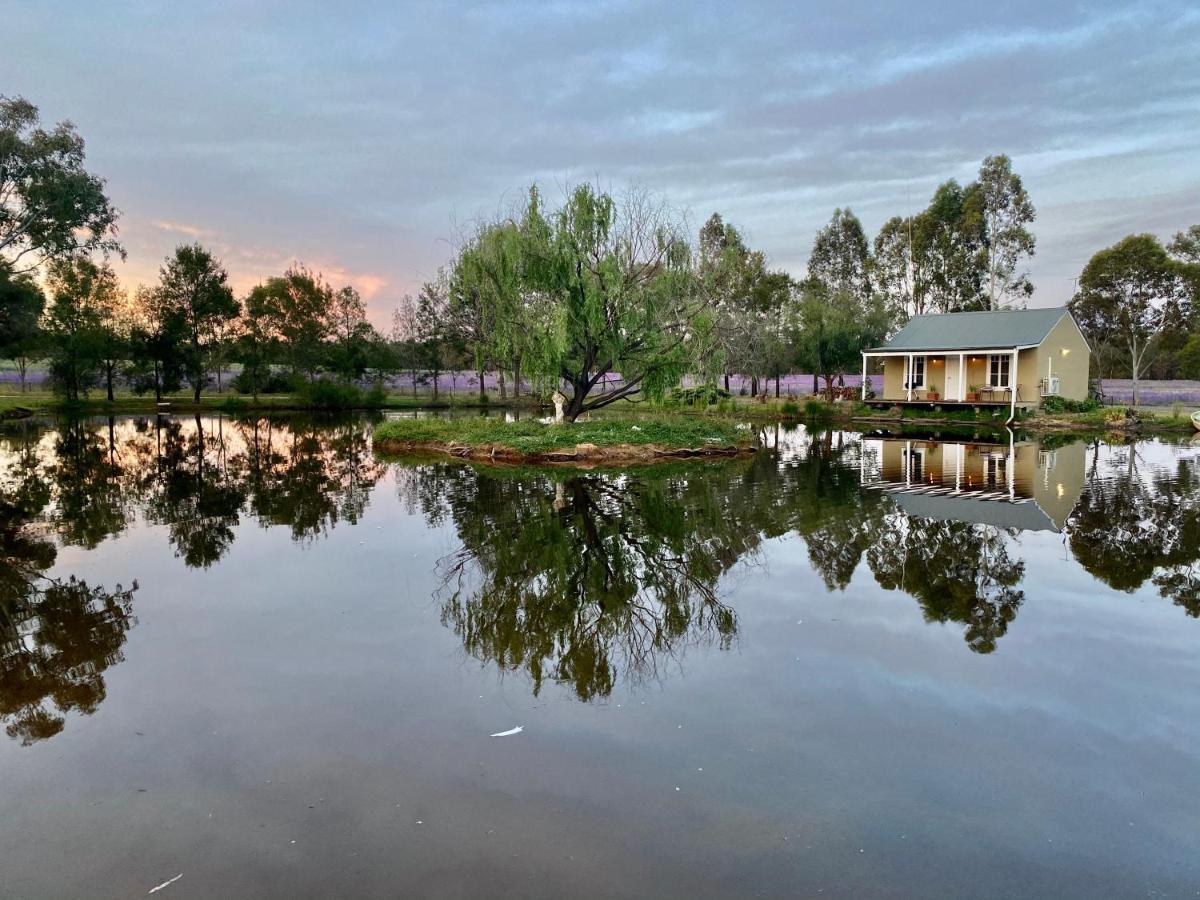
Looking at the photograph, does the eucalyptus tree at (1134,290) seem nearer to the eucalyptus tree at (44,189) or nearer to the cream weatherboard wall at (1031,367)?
the cream weatherboard wall at (1031,367)

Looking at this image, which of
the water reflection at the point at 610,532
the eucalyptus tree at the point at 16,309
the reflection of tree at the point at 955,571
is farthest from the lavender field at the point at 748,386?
the reflection of tree at the point at 955,571

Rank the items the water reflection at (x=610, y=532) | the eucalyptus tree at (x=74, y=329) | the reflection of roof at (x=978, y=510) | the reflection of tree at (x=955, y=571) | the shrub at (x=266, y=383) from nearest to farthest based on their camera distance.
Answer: the water reflection at (x=610, y=532) < the reflection of tree at (x=955, y=571) < the reflection of roof at (x=978, y=510) < the eucalyptus tree at (x=74, y=329) < the shrub at (x=266, y=383)

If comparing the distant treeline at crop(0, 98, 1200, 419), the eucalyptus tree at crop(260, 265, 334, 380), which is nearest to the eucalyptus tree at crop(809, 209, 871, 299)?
the distant treeline at crop(0, 98, 1200, 419)

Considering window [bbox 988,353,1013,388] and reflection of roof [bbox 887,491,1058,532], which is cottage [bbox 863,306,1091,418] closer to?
window [bbox 988,353,1013,388]

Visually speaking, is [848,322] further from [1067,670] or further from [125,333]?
[125,333]

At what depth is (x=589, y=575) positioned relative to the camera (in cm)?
818

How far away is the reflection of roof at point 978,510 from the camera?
11.3 metres

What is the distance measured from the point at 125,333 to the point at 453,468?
130ft

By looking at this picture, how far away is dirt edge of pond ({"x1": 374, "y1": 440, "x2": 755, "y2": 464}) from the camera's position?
62.8 feet

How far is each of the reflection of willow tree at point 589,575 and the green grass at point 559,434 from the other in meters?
5.16

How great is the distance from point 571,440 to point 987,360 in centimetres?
2478

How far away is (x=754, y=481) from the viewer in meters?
15.6

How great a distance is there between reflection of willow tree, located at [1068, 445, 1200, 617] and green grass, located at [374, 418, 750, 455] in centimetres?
918

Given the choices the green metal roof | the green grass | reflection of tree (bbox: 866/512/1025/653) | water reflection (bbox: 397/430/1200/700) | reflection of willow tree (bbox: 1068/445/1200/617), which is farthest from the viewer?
the green metal roof
